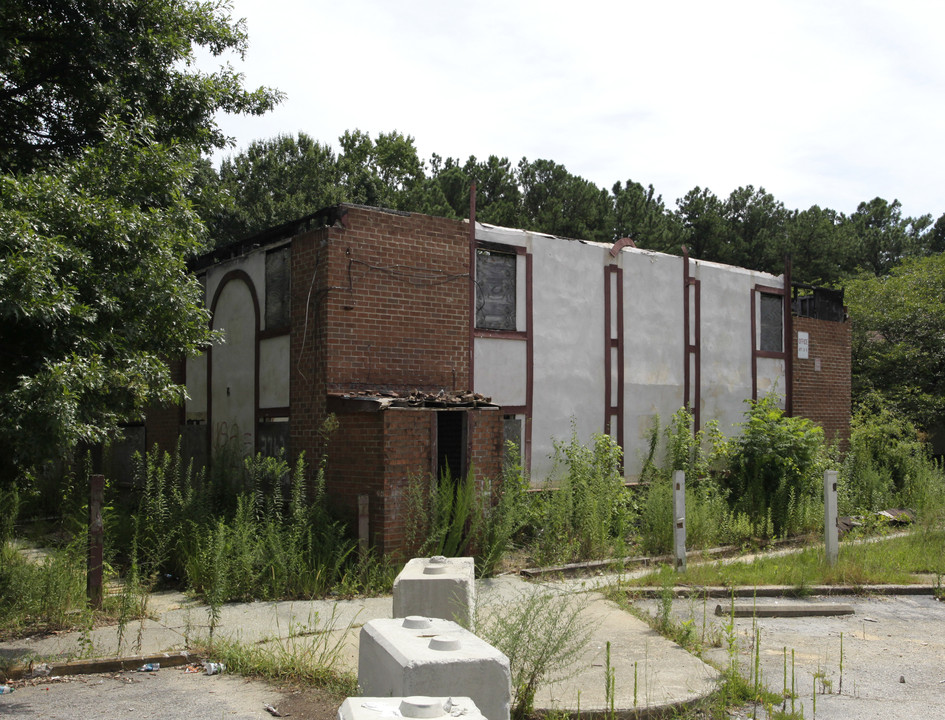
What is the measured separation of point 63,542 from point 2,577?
4193 millimetres

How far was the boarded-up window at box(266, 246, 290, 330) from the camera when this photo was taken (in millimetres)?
12188

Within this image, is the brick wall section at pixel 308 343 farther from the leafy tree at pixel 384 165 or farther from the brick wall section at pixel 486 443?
the leafy tree at pixel 384 165

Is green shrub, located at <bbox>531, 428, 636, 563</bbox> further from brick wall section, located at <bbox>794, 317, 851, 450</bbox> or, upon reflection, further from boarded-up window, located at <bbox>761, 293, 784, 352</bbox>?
brick wall section, located at <bbox>794, 317, 851, 450</bbox>

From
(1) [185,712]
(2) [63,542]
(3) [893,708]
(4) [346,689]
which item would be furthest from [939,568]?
(2) [63,542]

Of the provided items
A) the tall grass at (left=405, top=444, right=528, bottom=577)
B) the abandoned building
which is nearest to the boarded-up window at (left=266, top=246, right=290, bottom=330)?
the abandoned building

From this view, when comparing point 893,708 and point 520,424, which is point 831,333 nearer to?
point 520,424

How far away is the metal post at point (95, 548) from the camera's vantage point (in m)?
8.05

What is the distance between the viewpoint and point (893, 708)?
19.0ft

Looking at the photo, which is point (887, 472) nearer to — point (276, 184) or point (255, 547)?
point (255, 547)

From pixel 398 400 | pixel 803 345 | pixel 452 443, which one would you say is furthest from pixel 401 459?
pixel 803 345

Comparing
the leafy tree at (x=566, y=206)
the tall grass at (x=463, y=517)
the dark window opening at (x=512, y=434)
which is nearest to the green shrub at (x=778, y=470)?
the dark window opening at (x=512, y=434)

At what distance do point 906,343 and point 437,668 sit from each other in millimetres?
21578

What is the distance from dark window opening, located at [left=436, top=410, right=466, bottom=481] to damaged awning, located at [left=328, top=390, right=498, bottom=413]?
182 millimetres

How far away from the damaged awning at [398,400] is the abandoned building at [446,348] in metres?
0.04
